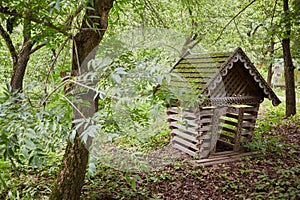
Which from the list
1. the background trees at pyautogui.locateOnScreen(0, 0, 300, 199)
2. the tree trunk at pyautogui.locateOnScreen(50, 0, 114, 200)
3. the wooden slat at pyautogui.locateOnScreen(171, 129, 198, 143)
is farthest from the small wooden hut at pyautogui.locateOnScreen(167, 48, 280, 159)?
the tree trunk at pyautogui.locateOnScreen(50, 0, 114, 200)

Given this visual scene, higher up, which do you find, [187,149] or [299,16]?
[299,16]

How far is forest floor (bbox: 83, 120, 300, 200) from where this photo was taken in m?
3.87

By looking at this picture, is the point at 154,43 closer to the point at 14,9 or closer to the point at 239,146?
the point at 14,9

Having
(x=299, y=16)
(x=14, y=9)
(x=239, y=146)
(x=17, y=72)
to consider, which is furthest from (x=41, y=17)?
(x=299, y=16)

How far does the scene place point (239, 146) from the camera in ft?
17.4

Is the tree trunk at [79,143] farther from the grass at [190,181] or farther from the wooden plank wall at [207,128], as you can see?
the wooden plank wall at [207,128]

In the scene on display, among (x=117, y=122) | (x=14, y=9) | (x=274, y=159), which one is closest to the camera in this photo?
(x=117, y=122)

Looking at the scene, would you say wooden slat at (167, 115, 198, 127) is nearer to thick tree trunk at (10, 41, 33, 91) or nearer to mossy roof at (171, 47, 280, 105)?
mossy roof at (171, 47, 280, 105)

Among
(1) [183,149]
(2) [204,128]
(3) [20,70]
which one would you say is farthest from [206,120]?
(3) [20,70]

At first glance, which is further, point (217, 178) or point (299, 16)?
Answer: point (299, 16)

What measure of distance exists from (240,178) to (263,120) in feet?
12.5

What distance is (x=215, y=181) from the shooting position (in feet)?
14.2

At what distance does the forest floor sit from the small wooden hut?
1.18 ft

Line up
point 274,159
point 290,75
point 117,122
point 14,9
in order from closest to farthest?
point 117,122 < point 14,9 < point 274,159 < point 290,75
